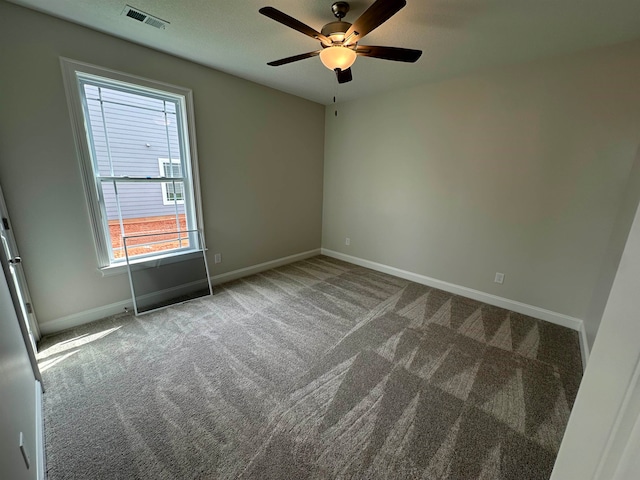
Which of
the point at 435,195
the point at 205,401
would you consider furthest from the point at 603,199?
the point at 205,401

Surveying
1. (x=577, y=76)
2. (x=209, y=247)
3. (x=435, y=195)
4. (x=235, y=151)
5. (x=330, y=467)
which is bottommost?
(x=330, y=467)

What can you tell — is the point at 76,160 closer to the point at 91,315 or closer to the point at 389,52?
the point at 91,315

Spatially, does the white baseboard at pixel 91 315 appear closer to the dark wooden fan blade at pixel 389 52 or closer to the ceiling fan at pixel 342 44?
the ceiling fan at pixel 342 44

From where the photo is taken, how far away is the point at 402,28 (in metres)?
2.00

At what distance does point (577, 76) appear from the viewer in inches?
91.1

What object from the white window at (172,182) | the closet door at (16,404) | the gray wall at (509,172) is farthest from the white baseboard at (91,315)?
the gray wall at (509,172)

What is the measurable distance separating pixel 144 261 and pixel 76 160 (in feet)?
3.54

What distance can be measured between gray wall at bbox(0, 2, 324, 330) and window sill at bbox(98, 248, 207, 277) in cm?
7

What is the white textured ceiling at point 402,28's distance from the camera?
1.77 m

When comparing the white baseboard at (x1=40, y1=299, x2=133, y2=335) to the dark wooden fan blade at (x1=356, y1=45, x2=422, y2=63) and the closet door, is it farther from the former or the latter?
the dark wooden fan blade at (x1=356, y1=45, x2=422, y2=63)

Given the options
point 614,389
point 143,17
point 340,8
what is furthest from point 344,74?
point 614,389

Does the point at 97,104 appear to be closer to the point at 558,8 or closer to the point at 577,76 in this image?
the point at 558,8

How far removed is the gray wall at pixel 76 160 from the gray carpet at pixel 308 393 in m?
0.64

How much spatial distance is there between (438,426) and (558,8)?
2.79m
